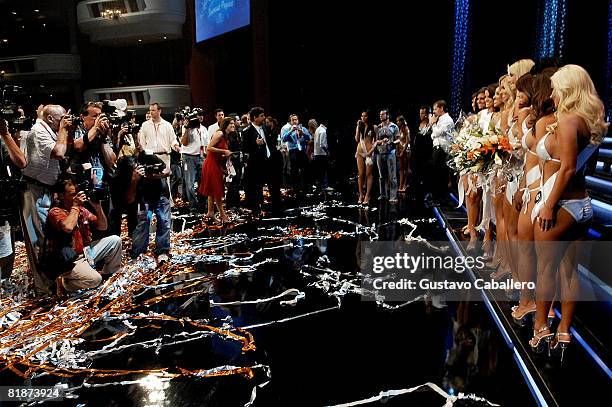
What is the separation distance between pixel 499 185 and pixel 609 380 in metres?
1.64

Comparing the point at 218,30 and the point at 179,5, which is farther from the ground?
the point at 179,5

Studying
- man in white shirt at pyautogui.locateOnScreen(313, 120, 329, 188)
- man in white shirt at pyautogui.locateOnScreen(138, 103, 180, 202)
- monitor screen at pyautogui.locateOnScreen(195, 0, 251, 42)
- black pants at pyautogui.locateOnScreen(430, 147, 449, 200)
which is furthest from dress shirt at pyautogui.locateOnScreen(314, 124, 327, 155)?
monitor screen at pyautogui.locateOnScreen(195, 0, 251, 42)

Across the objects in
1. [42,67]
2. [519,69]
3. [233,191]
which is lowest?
[233,191]

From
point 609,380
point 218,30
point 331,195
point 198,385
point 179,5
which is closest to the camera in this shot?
point 609,380

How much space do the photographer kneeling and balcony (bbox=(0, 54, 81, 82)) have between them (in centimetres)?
1706

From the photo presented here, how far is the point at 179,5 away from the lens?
17203 millimetres

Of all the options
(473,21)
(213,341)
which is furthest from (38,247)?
(473,21)

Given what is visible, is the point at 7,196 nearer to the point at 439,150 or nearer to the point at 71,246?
the point at 71,246

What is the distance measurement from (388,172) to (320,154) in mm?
2490

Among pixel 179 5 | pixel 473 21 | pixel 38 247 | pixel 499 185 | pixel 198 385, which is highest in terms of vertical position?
pixel 179 5


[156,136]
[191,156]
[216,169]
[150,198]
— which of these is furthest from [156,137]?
[150,198]

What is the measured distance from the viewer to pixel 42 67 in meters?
18.6

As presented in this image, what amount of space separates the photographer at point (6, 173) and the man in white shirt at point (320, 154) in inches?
257

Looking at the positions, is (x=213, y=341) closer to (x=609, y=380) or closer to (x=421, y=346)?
(x=421, y=346)
